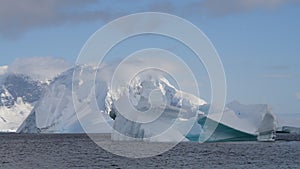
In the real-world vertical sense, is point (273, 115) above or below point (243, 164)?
above

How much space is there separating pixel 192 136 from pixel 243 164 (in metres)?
40.7

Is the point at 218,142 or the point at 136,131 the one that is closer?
the point at 136,131

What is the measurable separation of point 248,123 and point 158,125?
43.1ft

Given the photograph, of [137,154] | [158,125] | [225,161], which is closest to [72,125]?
[158,125]

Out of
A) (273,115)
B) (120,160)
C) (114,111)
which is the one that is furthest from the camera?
(114,111)

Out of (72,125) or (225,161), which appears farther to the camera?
(72,125)

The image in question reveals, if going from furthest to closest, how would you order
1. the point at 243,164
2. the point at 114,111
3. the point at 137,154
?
1. the point at 114,111
2. the point at 137,154
3. the point at 243,164

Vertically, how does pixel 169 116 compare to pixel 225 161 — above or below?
above

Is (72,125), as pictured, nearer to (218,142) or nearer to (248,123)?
(218,142)

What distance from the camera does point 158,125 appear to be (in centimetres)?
8538

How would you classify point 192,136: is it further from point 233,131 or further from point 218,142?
point 233,131

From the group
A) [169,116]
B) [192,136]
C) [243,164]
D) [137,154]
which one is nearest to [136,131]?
[169,116]

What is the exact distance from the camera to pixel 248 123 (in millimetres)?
86312

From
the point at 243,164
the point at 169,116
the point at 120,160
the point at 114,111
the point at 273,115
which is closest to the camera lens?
the point at 243,164
